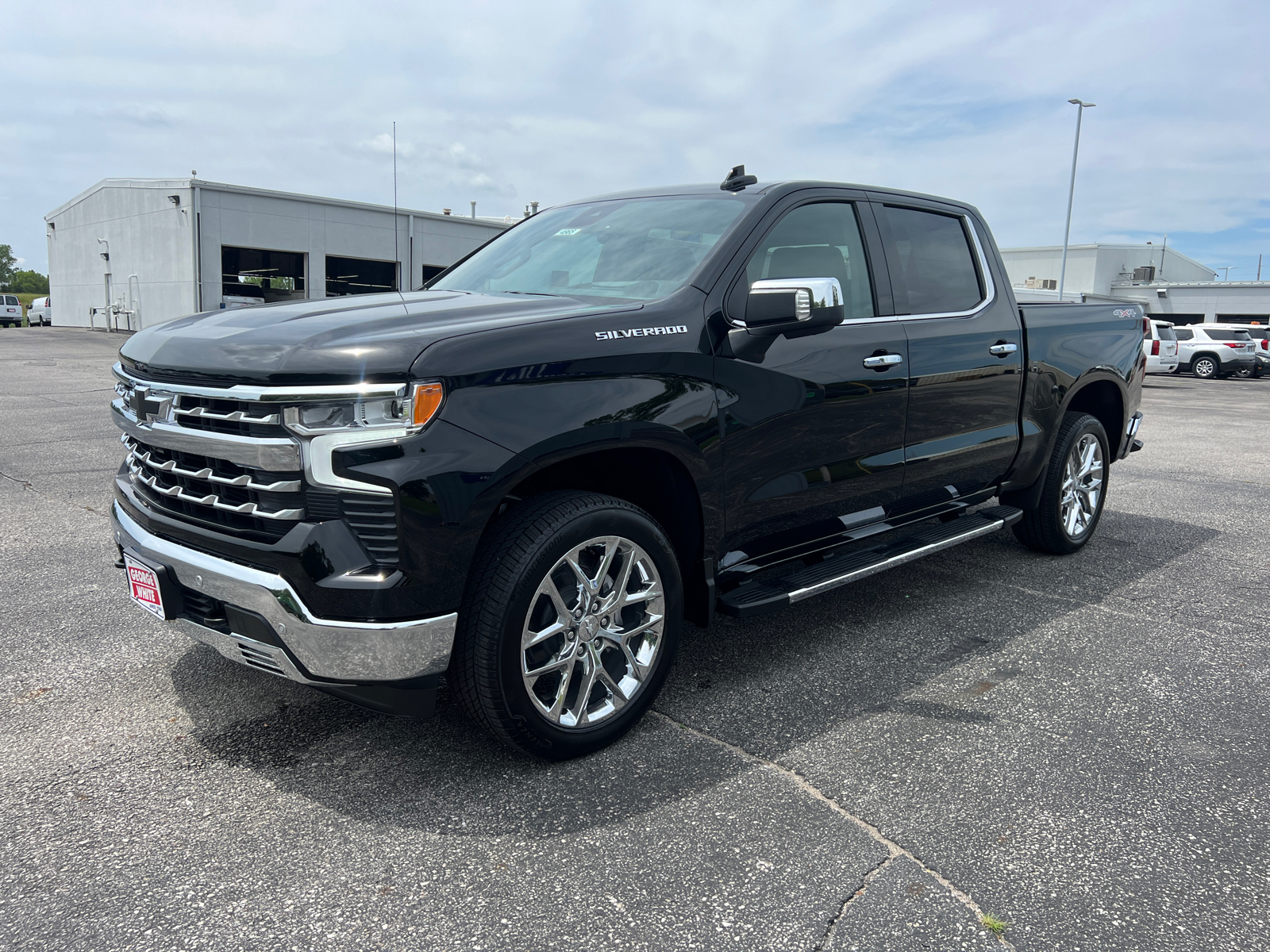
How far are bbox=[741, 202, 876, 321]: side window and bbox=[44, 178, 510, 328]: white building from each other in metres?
27.9

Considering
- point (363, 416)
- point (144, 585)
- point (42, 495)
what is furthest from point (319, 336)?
point (42, 495)

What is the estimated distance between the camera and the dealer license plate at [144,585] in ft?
9.65

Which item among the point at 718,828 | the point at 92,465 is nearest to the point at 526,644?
the point at 718,828

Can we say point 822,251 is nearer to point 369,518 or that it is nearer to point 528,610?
point 528,610

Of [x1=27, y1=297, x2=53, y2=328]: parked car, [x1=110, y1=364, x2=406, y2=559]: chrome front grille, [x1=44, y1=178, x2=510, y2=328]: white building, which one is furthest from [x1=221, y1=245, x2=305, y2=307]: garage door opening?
[x1=110, y1=364, x2=406, y2=559]: chrome front grille

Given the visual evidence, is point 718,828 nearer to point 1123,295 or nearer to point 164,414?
point 164,414

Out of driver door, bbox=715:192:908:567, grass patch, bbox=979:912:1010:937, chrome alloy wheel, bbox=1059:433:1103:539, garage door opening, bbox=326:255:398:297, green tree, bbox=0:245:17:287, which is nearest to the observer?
grass patch, bbox=979:912:1010:937

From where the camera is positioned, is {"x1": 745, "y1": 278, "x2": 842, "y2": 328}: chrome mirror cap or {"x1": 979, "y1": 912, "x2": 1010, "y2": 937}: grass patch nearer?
{"x1": 979, "y1": 912, "x2": 1010, "y2": 937}: grass patch

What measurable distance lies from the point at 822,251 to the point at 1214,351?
29344mm

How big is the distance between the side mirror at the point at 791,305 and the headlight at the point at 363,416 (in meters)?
1.24

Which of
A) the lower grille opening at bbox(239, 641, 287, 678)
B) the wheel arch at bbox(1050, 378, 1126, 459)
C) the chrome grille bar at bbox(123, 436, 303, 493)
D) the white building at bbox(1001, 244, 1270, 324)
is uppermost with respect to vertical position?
the white building at bbox(1001, 244, 1270, 324)

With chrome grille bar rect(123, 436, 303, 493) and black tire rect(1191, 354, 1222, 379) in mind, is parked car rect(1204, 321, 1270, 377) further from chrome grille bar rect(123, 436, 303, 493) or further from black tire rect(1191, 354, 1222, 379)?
chrome grille bar rect(123, 436, 303, 493)

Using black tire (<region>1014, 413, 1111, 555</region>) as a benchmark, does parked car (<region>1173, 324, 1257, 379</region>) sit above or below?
above

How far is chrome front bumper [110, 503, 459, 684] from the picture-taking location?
2.57 metres
